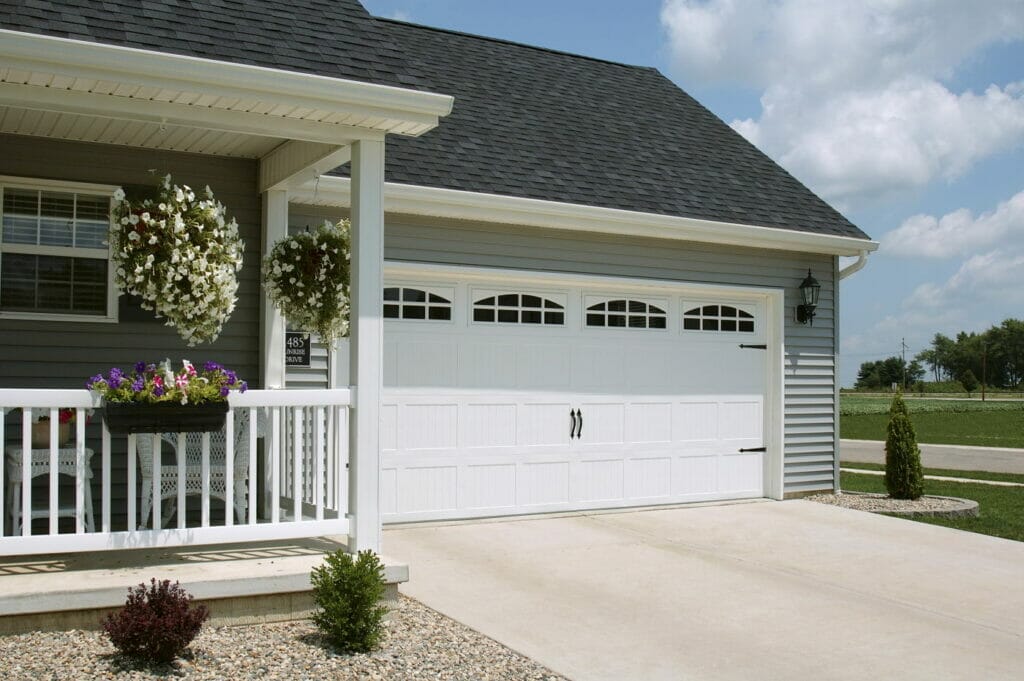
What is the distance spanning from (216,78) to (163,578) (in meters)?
2.62

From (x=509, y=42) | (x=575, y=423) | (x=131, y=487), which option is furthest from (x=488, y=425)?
(x=509, y=42)

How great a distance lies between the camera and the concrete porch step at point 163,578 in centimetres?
499

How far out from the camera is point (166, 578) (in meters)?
5.34

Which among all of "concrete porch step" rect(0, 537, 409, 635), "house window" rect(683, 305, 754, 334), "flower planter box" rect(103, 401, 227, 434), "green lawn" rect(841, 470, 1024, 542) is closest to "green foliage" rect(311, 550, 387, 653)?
"concrete porch step" rect(0, 537, 409, 635)

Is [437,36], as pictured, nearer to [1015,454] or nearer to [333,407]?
[333,407]

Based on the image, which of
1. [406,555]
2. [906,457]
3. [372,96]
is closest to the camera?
[372,96]

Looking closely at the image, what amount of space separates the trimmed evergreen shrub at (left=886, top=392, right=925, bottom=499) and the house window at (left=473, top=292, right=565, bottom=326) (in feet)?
12.5

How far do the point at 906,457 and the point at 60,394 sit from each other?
8417 millimetres

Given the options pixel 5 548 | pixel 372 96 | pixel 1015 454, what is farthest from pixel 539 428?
pixel 1015 454

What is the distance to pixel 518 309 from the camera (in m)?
9.34

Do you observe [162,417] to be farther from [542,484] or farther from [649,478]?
[649,478]

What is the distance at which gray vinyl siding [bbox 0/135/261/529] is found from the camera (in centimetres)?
705

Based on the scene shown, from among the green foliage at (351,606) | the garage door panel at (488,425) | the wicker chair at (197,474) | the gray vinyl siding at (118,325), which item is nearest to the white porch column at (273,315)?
the gray vinyl siding at (118,325)

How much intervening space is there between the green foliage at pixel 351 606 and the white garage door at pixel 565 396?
3504 millimetres
